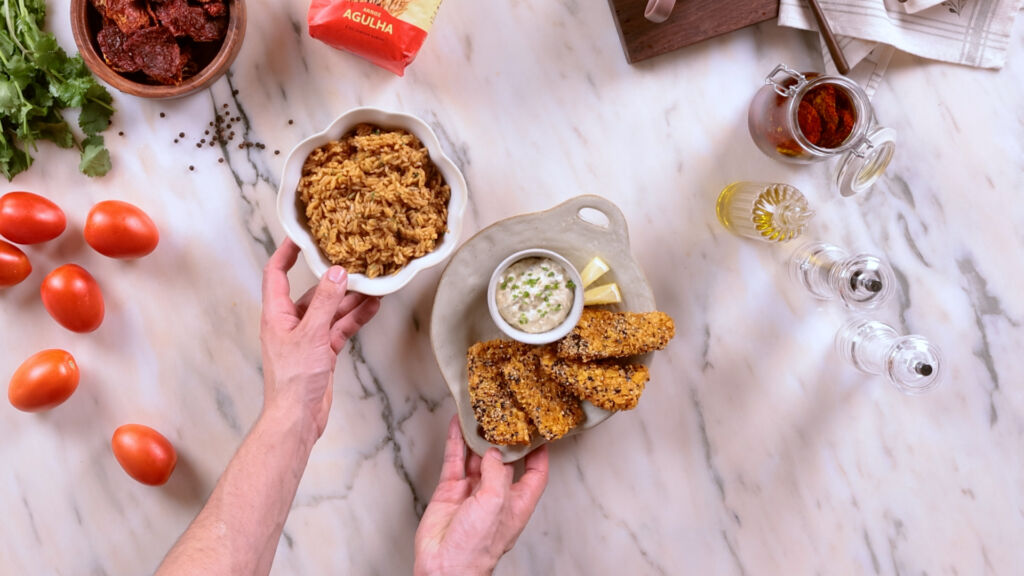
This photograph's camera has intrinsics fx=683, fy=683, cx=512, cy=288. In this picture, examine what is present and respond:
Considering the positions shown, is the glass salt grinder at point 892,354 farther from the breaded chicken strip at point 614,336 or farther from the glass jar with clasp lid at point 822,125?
the breaded chicken strip at point 614,336

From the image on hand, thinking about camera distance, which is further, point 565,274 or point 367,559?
point 367,559

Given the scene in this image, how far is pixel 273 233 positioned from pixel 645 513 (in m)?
1.51

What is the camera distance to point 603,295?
200 centimetres

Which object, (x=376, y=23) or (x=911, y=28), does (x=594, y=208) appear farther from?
(x=911, y=28)

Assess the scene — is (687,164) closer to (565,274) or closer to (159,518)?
(565,274)

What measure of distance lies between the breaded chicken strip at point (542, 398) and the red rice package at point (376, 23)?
0.99 meters

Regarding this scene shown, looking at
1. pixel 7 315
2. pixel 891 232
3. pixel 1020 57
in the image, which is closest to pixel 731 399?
pixel 891 232

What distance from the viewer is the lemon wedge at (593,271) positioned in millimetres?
2016

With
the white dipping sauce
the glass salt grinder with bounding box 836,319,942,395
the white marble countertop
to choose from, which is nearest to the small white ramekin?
the white dipping sauce

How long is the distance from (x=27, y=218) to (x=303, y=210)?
838 millimetres

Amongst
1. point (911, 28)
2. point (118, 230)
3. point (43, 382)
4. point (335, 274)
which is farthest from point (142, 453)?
point (911, 28)

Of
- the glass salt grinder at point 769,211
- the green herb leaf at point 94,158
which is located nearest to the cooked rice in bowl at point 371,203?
the green herb leaf at point 94,158

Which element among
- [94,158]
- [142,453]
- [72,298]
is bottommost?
[142,453]

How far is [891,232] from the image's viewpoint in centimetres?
226
